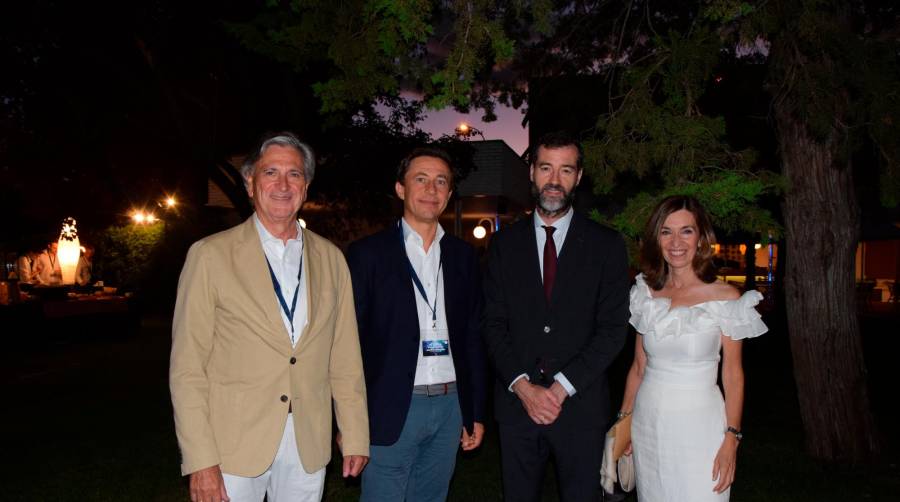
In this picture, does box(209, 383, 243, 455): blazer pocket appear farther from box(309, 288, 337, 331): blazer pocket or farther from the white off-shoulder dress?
the white off-shoulder dress

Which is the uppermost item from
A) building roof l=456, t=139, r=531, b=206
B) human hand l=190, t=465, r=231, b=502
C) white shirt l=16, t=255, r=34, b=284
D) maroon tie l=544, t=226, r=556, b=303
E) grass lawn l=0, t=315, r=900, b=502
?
building roof l=456, t=139, r=531, b=206

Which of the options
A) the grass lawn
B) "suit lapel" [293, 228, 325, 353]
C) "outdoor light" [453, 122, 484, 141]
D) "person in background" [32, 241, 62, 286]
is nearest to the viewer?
"suit lapel" [293, 228, 325, 353]

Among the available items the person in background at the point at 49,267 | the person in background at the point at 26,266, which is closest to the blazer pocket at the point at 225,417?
the person in background at the point at 49,267

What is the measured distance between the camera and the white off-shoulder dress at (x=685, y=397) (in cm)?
291

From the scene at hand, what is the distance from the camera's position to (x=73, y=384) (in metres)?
9.88

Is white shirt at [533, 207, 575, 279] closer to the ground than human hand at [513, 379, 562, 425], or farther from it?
farther from it

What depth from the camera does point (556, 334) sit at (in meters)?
3.04

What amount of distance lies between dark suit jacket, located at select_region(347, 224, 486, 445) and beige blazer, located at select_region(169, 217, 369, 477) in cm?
40

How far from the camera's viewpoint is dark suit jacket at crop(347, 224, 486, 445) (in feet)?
9.79

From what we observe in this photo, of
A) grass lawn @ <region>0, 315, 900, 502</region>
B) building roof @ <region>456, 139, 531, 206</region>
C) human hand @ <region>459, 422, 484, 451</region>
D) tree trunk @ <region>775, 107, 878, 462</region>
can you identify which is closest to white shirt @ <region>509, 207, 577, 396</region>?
human hand @ <region>459, 422, 484, 451</region>

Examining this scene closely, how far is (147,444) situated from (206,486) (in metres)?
5.04

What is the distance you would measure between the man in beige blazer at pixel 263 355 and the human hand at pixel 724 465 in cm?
174

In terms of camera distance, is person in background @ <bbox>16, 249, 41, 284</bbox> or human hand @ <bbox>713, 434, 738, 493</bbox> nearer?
human hand @ <bbox>713, 434, 738, 493</bbox>

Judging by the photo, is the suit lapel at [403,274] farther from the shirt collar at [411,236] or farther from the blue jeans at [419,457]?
the blue jeans at [419,457]
